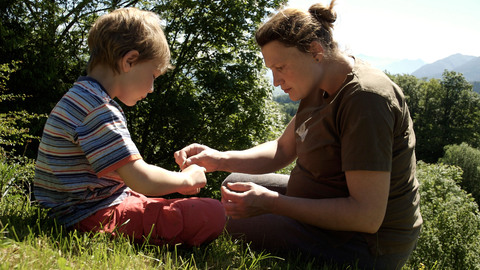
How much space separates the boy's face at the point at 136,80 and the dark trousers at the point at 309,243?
3.62 feet

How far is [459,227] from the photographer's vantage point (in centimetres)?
842

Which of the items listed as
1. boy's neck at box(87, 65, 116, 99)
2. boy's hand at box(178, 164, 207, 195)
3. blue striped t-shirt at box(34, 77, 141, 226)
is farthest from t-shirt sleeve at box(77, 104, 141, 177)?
boy's hand at box(178, 164, 207, 195)

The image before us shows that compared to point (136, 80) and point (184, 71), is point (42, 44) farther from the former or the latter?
point (136, 80)

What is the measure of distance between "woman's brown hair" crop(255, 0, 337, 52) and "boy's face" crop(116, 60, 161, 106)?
761mm

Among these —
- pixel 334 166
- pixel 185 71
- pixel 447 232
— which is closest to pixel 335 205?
pixel 334 166

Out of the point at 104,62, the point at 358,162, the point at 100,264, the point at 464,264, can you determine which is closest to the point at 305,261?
the point at 358,162

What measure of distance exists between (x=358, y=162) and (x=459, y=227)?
7838mm

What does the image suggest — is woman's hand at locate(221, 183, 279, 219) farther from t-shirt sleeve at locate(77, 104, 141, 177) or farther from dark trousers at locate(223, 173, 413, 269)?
t-shirt sleeve at locate(77, 104, 141, 177)

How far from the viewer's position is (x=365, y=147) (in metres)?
2.02

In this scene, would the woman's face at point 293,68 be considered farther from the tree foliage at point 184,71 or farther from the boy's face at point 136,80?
the tree foliage at point 184,71

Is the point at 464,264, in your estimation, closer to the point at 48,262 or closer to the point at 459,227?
the point at 459,227

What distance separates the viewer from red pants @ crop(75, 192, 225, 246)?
88.3 inches

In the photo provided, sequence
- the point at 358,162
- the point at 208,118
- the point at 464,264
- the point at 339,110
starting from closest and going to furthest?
the point at 358,162 < the point at 339,110 < the point at 464,264 < the point at 208,118

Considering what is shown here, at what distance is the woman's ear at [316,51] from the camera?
7.75ft
